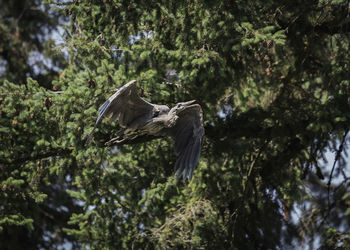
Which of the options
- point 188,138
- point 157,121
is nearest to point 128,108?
point 157,121

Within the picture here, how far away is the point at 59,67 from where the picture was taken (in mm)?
9984

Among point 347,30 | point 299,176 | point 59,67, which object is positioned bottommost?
point 299,176

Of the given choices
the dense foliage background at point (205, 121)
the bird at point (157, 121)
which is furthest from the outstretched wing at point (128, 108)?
the dense foliage background at point (205, 121)

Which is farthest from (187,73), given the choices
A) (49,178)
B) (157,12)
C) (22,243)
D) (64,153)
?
(22,243)

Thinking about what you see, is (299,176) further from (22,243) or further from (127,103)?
(22,243)

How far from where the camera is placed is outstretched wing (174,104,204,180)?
5785 millimetres

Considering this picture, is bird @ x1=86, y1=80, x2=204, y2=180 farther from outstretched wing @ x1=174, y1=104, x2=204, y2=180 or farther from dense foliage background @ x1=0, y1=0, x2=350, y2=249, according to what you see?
dense foliage background @ x1=0, y1=0, x2=350, y2=249

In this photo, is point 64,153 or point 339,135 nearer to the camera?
point 64,153

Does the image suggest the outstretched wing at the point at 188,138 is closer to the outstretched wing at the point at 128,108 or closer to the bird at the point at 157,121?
the bird at the point at 157,121

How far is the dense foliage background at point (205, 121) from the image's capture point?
607 cm

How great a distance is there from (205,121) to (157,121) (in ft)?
3.97

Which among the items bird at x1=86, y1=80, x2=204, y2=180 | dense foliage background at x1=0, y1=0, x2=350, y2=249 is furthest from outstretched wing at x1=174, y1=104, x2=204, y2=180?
dense foliage background at x1=0, y1=0, x2=350, y2=249

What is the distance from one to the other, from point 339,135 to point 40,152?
4.29 m

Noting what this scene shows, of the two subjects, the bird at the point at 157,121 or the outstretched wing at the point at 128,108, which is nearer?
the outstretched wing at the point at 128,108
